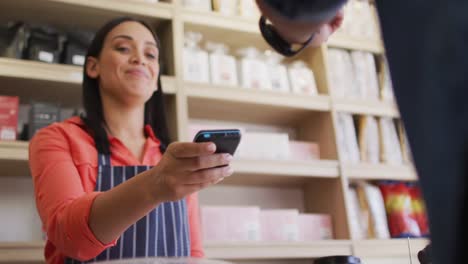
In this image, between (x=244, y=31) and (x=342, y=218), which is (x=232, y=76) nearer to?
(x=244, y=31)

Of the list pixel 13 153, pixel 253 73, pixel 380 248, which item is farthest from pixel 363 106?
pixel 13 153

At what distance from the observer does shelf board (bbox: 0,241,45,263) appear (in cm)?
155

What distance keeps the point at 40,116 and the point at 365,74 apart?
4.85 ft

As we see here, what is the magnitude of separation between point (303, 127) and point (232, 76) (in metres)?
0.51

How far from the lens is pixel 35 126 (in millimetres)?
1762

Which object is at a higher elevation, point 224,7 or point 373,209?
point 224,7

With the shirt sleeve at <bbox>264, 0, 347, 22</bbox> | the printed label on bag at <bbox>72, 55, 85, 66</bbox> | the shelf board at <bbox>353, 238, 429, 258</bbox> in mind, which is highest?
the printed label on bag at <bbox>72, 55, 85, 66</bbox>

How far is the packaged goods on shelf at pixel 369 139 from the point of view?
2.31m

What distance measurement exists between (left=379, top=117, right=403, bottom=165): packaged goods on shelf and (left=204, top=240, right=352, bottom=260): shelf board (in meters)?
0.52

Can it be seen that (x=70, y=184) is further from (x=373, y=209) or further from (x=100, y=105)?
(x=373, y=209)

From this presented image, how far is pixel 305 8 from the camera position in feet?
1.60

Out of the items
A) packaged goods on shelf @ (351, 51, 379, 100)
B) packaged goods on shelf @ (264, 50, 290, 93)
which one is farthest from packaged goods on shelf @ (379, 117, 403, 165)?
packaged goods on shelf @ (264, 50, 290, 93)

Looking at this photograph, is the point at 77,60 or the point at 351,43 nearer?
the point at 77,60

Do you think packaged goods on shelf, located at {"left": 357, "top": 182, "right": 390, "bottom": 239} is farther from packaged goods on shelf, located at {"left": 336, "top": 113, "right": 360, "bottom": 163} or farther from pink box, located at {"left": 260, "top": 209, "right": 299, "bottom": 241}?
pink box, located at {"left": 260, "top": 209, "right": 299, "bottom": 241}
